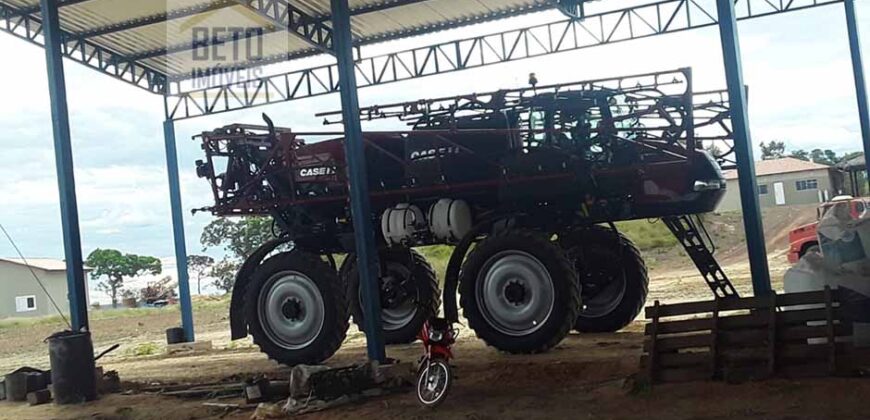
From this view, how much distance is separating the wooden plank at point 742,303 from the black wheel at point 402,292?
14.1 feet

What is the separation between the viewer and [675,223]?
35.0 ft

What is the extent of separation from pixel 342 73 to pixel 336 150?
8.01 ft

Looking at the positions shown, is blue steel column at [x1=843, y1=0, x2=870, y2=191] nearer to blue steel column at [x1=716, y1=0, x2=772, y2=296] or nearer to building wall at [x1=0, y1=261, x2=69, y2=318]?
blue steel column at [x1=716, y1=0, x2=772, y2=296]

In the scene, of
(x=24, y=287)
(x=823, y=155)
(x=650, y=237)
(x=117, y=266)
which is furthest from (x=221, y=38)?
(x=823, y=155)

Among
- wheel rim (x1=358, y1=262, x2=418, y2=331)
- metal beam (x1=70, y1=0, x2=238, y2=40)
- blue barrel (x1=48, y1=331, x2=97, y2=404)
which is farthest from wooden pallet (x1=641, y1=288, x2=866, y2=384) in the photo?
metal beam (x1=70, y1=0, x2=238, y2=40)

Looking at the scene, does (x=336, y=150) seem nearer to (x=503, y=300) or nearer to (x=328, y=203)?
(x=328, y=203)

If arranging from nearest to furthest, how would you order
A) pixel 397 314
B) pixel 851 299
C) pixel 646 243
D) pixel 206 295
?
pixel 851 299
pixel 397 314
pixel 646 243
pixel 206 295

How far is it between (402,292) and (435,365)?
4.28 meters

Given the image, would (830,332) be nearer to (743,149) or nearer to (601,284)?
(743,149)

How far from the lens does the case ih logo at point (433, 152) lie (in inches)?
430

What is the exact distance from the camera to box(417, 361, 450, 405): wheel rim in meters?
7.84

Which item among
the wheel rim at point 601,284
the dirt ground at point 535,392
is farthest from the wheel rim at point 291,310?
the wheel rim at point 601,284

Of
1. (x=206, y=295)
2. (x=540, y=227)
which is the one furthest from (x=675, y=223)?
(x=206, y=295)

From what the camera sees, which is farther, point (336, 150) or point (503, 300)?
point (336, 150)
